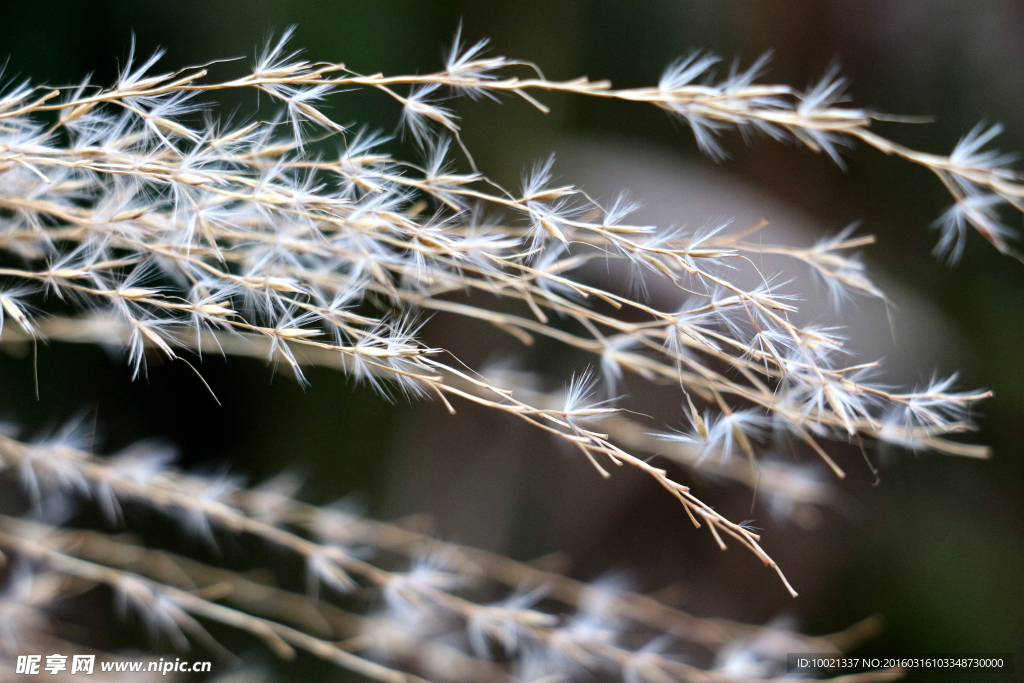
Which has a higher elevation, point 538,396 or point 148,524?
point 538,396

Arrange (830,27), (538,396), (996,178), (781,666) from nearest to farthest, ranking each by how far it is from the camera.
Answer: (996,178) → (538,396) → (781,666) → (830,27)

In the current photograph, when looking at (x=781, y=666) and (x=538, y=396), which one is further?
(x=781, y=666)

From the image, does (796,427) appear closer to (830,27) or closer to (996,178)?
(996,178)

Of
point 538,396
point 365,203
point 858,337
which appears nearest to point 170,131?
point 365,203

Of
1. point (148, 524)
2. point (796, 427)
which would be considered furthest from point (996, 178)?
point (148, 524)

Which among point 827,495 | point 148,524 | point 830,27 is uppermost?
point 830,27

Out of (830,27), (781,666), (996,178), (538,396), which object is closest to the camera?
(996,178)

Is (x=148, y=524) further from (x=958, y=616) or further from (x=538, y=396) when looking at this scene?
(x=958, y=616)
